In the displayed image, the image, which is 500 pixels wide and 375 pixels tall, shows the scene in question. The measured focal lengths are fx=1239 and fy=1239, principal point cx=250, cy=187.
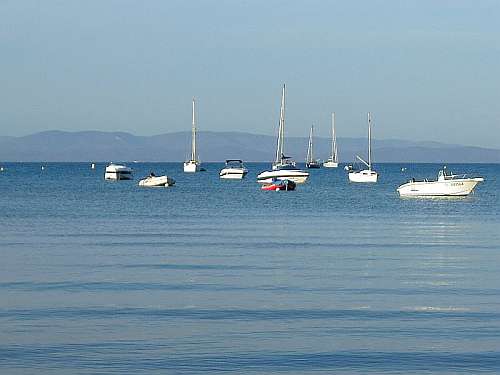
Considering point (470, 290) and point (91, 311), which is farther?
point (470, 290)

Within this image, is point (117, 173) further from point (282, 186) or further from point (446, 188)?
point (446, 188)

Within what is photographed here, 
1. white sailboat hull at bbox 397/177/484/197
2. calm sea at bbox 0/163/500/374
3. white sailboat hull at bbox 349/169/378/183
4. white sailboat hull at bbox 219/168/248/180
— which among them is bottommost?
white sailboat hull at bbox 219/168/248/180

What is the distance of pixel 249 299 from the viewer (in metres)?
29.6

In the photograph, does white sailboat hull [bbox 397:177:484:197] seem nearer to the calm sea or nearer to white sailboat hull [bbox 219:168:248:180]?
the calm sea

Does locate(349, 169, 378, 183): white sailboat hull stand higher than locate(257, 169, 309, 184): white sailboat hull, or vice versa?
locate(257, 169, 309, 184): white sailboat hull

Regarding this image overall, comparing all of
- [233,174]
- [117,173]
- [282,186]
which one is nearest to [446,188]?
[282,186]

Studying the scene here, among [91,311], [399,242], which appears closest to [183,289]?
[91,311]

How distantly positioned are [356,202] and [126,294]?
63.8 m

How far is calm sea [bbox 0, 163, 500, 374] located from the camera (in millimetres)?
21828

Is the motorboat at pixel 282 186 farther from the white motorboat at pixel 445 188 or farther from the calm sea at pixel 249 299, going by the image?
the calm sea at pixel 249 299

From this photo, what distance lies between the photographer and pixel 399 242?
49.7 metres

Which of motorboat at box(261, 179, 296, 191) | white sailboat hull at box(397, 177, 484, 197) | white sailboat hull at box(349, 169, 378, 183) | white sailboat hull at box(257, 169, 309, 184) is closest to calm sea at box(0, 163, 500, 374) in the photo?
white sailboat hull at box(397, 177, 484, 197)

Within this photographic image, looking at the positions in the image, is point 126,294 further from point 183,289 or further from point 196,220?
point 196,220

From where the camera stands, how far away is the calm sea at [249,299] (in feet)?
71.6
